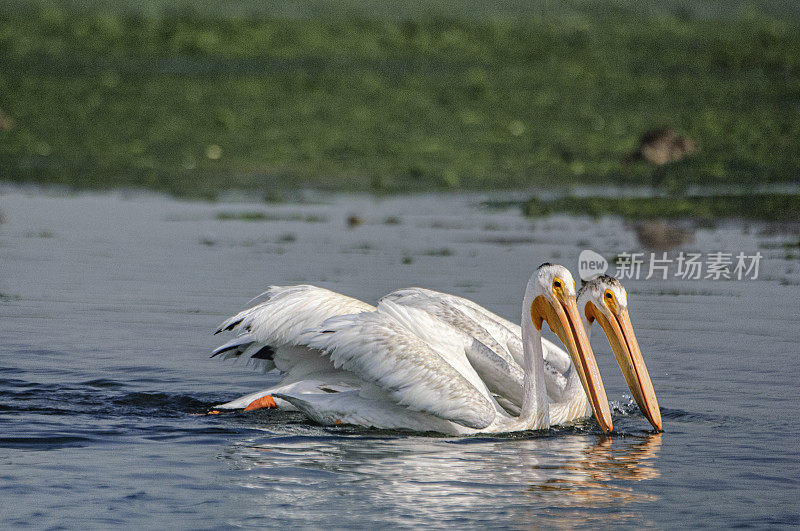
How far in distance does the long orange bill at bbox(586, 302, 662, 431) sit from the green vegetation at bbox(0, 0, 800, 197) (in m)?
9.49

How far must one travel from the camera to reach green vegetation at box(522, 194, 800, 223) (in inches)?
543

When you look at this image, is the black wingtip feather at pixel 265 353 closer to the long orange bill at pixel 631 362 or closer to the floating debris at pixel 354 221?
the long orange bill at pixel 631 362

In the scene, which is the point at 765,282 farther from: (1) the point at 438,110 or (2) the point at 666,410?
(1) the point at 438,110

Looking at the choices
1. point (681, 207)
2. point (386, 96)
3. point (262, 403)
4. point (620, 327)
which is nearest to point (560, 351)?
point (620, 327)

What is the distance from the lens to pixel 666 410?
6.99 m

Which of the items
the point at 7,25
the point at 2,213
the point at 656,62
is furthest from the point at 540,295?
the point at 7,25

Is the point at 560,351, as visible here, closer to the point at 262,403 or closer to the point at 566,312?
the point at 566,312

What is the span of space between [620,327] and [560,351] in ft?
2.90

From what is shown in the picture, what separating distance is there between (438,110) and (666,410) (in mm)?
13216

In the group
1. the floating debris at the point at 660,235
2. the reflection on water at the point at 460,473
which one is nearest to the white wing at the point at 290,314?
the reflection on water at the point at 460,473

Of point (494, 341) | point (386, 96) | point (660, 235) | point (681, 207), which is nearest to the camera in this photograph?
point (494, 341)

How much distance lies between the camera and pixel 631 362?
6707 mm

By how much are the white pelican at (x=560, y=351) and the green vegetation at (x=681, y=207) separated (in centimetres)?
650

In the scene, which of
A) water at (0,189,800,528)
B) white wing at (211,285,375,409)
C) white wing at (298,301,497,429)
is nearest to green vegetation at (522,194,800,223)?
water at (0,189,800,528)
